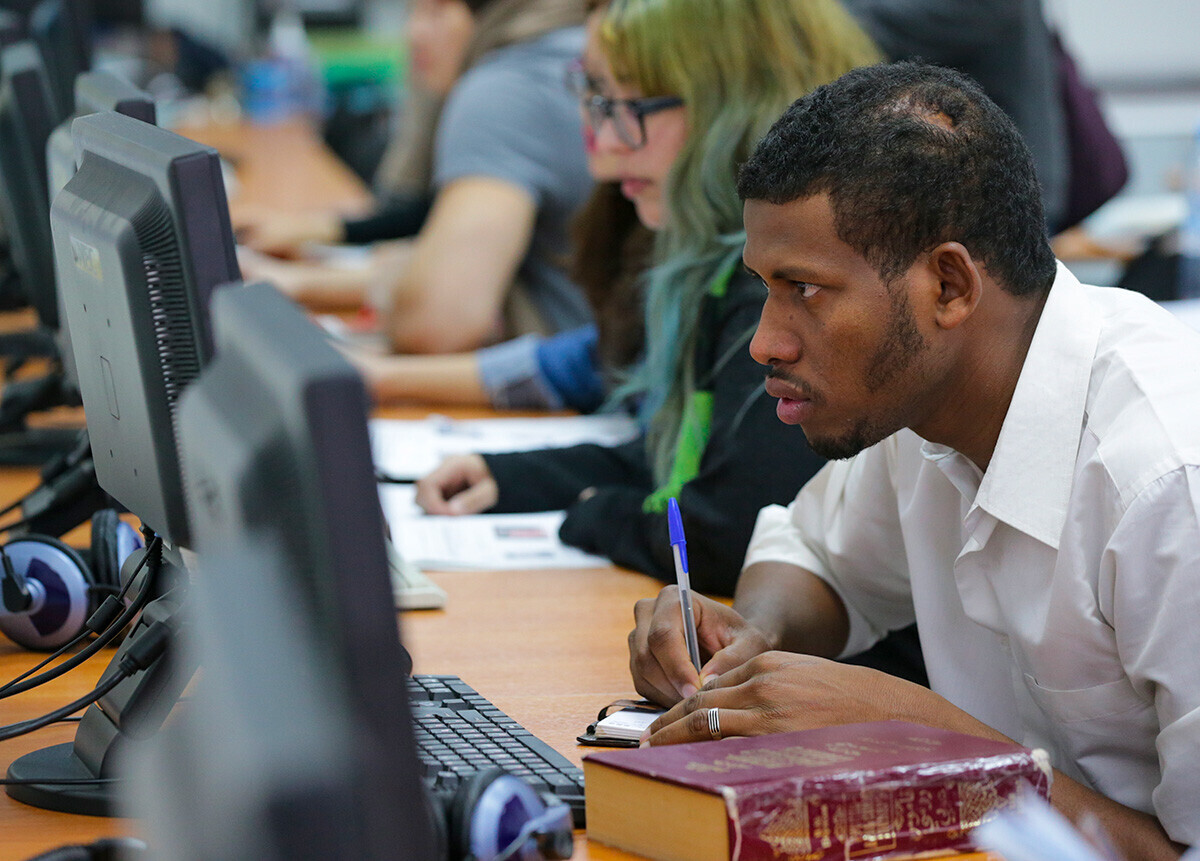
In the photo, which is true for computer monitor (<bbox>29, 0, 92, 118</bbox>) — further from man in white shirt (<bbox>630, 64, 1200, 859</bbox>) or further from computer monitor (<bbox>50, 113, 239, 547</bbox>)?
man in white shirt (<bbox>630, 64, 1200, 859</bbox>)

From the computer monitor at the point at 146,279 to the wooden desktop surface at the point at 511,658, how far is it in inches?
7.6

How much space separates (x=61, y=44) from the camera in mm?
Result: 2066

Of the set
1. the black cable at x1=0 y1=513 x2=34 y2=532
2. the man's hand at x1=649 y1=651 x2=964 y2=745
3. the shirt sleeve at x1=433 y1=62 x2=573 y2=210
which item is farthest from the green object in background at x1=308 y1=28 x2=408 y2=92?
the man's hand at x1=649 y1=651 x2=964 y2=745

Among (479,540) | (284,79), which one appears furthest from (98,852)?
(284,79)

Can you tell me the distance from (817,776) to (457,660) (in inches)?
21.2

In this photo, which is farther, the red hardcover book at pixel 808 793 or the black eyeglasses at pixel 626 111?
the black eyeglasses at pixel 626 111

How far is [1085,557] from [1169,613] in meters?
0.08

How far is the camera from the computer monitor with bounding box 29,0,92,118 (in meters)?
1.97

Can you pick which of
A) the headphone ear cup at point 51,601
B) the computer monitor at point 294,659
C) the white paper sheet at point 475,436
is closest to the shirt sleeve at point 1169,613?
the computer monitor at point 294,659

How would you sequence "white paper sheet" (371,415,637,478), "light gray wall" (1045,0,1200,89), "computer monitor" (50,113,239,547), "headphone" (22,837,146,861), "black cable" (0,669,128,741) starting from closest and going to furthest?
"headphone" (22,837,146,861)
"computer monitor" (50,113,239,547)
"black cable" (0,669,128,741)
"white paper sheet" (371,415,637,478)
"light gray wall" (1045,0,1200,89)

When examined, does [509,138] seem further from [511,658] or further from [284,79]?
[284,79]

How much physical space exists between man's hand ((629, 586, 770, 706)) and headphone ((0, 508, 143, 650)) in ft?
1.38

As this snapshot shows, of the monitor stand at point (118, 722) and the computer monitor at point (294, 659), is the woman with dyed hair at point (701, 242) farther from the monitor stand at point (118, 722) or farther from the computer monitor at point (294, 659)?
the computer monitor at point (294, 659)

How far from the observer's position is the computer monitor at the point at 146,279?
0.81 meters
